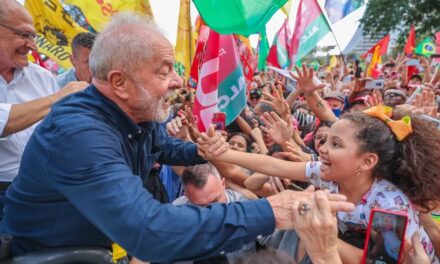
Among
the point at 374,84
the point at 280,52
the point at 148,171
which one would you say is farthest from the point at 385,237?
the point at 280,52

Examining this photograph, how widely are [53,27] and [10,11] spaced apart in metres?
2.08

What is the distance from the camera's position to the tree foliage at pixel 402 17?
30156 mm

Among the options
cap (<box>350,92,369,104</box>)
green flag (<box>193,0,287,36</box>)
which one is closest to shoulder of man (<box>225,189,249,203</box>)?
green flag (<box>193,0,287,36</box>)

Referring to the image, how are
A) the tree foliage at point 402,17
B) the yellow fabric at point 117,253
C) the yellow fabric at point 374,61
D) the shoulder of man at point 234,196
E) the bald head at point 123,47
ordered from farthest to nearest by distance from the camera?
the tree foliage at point 402,17, the yellow fabric at point 374,61, the shoulder of man at point 234,196, the yellow fabric at point 117,253, the bald head at point 123,47

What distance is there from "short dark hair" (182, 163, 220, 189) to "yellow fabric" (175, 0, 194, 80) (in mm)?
1712

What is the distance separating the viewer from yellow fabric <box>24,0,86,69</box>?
4.11 meters

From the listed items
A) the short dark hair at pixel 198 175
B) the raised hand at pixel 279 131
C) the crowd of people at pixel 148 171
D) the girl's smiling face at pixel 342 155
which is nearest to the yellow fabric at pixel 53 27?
the crowd of people at pixel 148 171

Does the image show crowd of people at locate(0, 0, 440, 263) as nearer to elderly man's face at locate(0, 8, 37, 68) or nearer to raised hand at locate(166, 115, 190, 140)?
elderly man's face at locate(0, 8, 37, 68)

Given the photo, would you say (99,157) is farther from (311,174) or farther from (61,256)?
(311,174)

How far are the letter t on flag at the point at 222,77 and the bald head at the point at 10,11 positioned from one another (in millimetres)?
1581

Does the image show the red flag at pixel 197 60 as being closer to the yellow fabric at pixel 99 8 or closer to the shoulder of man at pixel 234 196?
the yellow fabric at pixel 99 8

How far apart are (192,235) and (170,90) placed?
0.72m

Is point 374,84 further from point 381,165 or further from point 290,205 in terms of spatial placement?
point 290,205

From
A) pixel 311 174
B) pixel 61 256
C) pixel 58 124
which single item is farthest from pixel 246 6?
pixel 61 256
